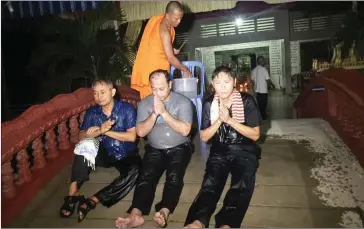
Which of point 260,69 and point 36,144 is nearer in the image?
point 36,144

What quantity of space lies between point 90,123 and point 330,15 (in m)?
11.1

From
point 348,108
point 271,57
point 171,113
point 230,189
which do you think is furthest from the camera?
point 271,57

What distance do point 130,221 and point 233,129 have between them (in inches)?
50.1

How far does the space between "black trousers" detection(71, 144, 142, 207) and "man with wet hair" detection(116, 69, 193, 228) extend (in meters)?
0.15

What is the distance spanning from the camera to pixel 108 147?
3.06 m

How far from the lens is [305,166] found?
122 inches

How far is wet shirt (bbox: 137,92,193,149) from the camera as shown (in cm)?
295

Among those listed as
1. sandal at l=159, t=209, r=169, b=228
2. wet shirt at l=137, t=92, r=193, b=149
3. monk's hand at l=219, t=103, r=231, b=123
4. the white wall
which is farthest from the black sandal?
the white wall

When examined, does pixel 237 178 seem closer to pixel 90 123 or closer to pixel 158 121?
pixel 158 121

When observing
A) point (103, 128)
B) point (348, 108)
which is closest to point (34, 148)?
point (103, 128)

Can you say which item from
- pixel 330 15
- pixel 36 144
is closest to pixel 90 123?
pixel 36 144

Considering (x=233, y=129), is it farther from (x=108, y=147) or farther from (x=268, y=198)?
(x=108, y=147)

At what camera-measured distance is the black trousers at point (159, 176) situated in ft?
8.09

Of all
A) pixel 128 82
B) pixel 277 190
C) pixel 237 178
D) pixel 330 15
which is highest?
pixel 330 15
